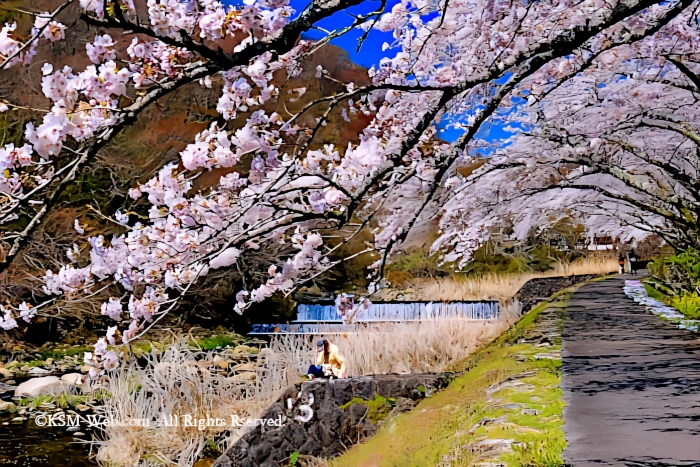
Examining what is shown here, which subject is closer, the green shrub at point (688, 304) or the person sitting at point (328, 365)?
the person sitting at point (328, 365)

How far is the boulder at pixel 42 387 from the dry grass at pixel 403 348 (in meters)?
4.04

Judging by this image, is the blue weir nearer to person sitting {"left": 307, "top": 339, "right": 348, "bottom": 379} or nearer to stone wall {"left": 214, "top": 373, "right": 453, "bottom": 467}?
person sitting {"left": 307, "top": 339, "right": 348, "bottom": 379}

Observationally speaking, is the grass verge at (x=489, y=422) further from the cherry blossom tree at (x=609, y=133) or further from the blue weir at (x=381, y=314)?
the blue weir at (x=381, y=314)

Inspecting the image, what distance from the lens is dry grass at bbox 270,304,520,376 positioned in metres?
9.20

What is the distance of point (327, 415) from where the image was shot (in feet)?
22.9

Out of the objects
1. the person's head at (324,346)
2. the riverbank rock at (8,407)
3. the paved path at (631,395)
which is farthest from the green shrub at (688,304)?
the riverbank rock at (8,407)

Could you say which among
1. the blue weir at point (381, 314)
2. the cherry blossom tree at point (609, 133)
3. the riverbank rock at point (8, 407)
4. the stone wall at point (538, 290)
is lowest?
the riverbank rock at point (8, 407)

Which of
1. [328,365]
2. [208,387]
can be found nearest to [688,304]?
[328,365]

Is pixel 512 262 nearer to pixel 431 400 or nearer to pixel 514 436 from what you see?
pixel 431 400

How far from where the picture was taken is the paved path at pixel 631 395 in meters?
3.52

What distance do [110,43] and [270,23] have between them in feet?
2.34

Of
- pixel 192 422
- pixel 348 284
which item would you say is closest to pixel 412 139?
pixel 192 422

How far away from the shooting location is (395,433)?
19.4 feet

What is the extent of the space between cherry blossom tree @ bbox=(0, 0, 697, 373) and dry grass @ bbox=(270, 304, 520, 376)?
271cm
